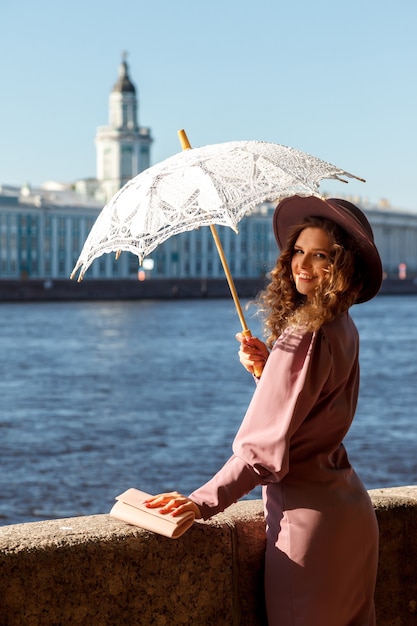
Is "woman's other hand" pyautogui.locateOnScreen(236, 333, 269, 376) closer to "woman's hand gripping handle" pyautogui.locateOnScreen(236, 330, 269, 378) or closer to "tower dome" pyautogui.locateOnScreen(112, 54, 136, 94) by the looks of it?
"woman's hand gripping handle" pyautogui.locateOnScreen(236, 330, 269, 378)

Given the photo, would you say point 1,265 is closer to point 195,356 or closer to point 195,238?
point 195,238

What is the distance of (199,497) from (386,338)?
2353 centimetres

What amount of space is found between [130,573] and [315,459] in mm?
275

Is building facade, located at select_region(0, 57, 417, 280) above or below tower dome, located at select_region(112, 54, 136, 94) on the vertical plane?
below

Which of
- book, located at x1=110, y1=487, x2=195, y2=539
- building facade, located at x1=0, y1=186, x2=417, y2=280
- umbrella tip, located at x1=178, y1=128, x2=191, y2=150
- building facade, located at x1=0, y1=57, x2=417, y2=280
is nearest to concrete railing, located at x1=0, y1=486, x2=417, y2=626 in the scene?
book, located at x1=110, y1=487, x2=195, y2=539

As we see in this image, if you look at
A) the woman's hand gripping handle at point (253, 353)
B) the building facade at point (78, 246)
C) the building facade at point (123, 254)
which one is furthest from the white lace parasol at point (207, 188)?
the building facade at point (78, 246)

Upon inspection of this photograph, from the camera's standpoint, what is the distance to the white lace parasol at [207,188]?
1.39 meters

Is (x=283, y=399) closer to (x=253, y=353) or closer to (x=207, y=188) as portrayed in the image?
(x=253, y=353)

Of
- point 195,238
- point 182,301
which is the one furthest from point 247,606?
point 195,238

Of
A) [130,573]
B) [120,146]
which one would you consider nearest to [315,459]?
[130,573]

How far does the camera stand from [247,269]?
5556cm

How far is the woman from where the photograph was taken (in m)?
1.26

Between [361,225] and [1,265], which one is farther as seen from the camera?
[1,265]

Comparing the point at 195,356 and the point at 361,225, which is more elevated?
the point at 361,225
